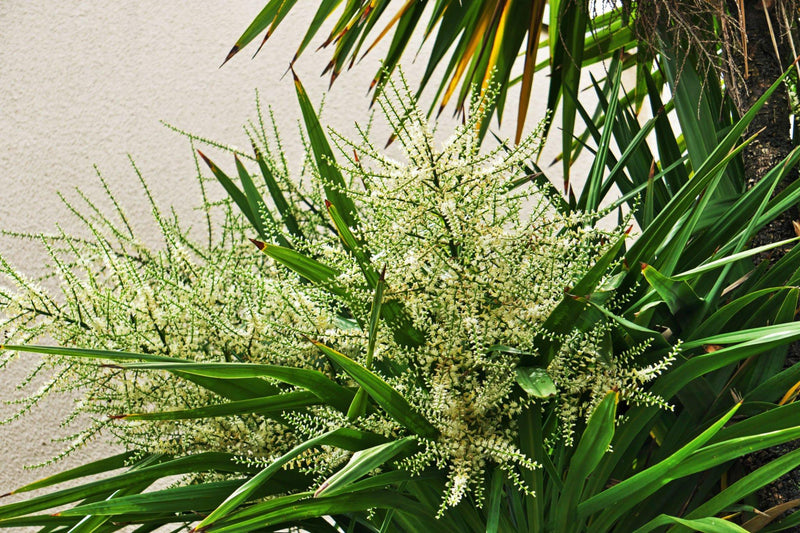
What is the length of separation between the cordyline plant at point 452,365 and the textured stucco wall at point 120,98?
3.80 feet

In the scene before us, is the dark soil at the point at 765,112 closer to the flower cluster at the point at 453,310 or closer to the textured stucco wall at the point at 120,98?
the flower cluster at the point at 453,310

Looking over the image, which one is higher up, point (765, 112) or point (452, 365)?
point (765, 112)

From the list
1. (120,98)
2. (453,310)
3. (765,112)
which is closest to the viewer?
(453,310)

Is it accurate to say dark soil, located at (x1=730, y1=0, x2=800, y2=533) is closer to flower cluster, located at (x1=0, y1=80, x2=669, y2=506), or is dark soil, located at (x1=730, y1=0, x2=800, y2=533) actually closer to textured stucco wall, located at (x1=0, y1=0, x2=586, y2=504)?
flower cluster, located at (x1=0, y1=80, x2=669, y2=506)

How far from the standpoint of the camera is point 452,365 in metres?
0.74

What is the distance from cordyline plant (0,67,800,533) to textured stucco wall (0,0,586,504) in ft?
3.80

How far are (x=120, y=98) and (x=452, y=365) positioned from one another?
5.51 ft

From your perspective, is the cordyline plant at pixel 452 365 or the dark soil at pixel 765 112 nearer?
the cordyline plant at pixel 452 365

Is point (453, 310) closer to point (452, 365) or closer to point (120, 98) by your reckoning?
point (452, 365)

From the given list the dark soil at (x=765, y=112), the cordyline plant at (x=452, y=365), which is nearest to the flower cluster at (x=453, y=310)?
the cordyline plant at (x=452, y=365)

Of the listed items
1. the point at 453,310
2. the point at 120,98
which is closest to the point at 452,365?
the point at 453,310

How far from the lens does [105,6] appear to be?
7.13 ft

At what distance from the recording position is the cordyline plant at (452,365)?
711 millimetres

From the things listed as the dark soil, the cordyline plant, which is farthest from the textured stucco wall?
the dark soil
